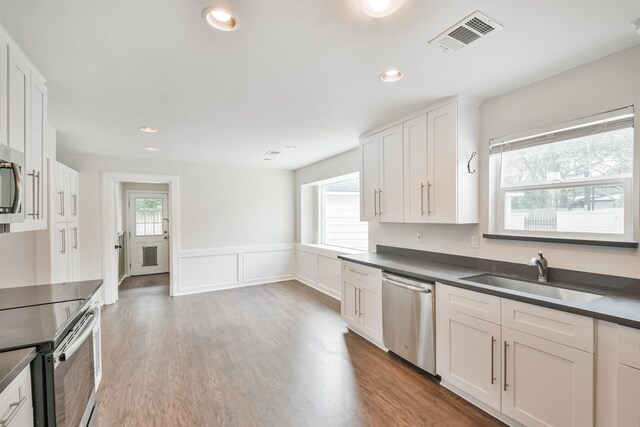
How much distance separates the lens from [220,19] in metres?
1.49

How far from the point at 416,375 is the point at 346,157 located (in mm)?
3094

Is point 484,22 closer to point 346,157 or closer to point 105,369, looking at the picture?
point 346,157

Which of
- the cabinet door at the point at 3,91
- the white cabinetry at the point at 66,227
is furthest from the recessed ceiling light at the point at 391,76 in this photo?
the white cabinetry at the point at 66,227

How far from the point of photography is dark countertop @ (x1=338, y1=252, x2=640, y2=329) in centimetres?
151

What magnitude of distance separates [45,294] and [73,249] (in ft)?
7.76

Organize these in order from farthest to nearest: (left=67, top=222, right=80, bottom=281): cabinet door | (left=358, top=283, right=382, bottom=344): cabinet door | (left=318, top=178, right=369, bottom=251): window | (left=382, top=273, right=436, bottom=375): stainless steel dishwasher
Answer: (left=318, top=178, right=369, bottom=251): window < (left=67, top=222, right=80, bottom=281): cabinet door < (left=358, top=283, right=382, bottom=344): cabinet door < (left=382, top=273, right=436, bottom=375): stainless steel dishwasher

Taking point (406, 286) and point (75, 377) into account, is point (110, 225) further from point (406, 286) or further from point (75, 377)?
point (406, 286)

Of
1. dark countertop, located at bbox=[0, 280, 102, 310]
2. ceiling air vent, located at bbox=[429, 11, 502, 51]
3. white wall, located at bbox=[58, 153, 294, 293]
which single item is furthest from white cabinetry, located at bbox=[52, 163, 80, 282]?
ceiling air vent, located at bbox=[429, 11, 502, 51]

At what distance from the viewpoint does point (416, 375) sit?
2.58m

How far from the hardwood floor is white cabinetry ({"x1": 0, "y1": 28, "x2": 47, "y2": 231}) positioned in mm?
1545

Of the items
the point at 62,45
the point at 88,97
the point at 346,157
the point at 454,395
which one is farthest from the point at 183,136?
the point at 454,395

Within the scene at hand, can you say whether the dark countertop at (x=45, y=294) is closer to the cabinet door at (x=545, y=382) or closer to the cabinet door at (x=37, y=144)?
the cabinet door at (x=37, y=144)

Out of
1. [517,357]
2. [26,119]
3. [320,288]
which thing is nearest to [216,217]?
[320,288]

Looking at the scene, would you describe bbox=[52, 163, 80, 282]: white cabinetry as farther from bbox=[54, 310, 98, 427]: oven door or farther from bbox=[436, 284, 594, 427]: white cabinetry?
bbox=[436, 284, 594, 427]: white cabinetry
